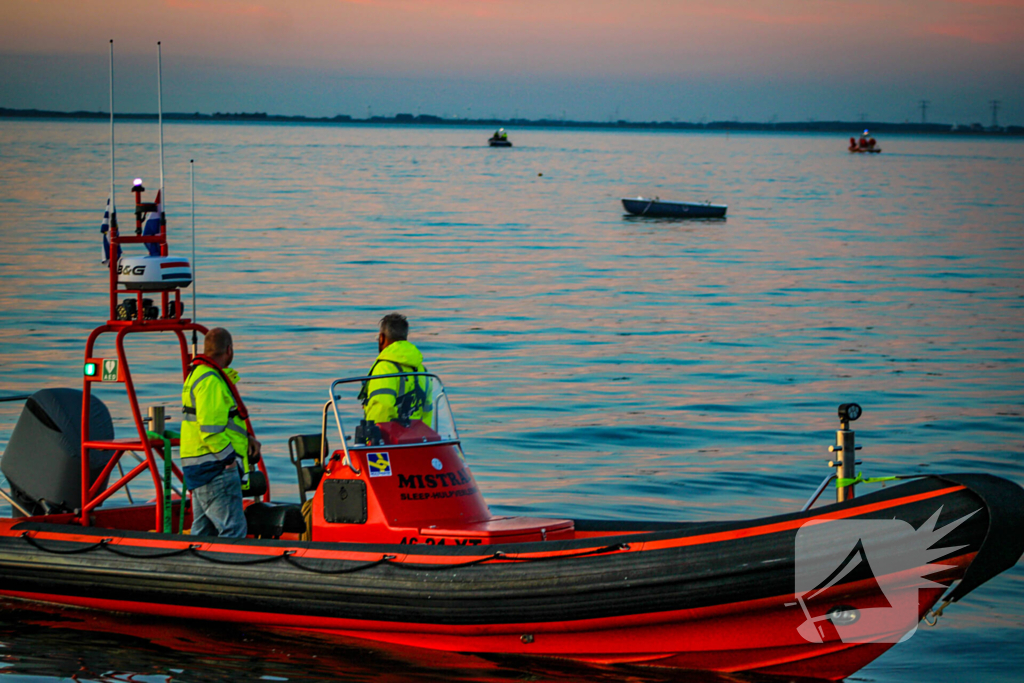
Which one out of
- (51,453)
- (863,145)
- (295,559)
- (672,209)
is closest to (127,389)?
(51,453)

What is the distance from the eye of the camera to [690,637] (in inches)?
239

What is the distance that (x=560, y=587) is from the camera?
Answer: 6020mm

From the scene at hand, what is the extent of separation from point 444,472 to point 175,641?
6.24 feet

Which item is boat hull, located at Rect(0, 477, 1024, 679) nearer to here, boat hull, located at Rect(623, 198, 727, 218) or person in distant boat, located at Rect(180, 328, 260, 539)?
person in distant boat, located at Rect(180, 328, 260, 539)

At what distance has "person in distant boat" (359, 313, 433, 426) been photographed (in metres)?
7.02

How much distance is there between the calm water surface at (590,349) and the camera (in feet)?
23.7

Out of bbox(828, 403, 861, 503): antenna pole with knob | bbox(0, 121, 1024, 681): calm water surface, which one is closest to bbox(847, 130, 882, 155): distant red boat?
bbox(0, 121, 1024, 681): calm water surface

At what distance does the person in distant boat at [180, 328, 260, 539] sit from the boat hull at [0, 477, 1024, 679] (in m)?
0.24

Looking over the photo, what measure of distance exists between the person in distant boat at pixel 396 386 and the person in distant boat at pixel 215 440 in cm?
76

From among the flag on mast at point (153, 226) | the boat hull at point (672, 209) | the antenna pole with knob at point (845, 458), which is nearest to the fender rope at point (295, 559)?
the antenna pole with knob at point (845, 458)

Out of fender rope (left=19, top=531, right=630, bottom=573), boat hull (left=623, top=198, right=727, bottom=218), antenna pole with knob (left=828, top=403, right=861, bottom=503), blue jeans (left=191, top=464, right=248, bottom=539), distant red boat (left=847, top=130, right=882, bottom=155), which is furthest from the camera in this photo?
distant red boat (left=847, top=130, right=882, bottom=155)

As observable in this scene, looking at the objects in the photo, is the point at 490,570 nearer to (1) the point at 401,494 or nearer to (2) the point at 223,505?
(1) the point at 401,494

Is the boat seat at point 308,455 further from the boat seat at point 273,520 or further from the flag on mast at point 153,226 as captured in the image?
the flag on mast at point 153,226

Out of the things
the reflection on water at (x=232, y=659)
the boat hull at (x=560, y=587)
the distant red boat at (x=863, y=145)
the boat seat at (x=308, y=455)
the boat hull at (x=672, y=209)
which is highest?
the distant red boat at (x=863, y=145)
